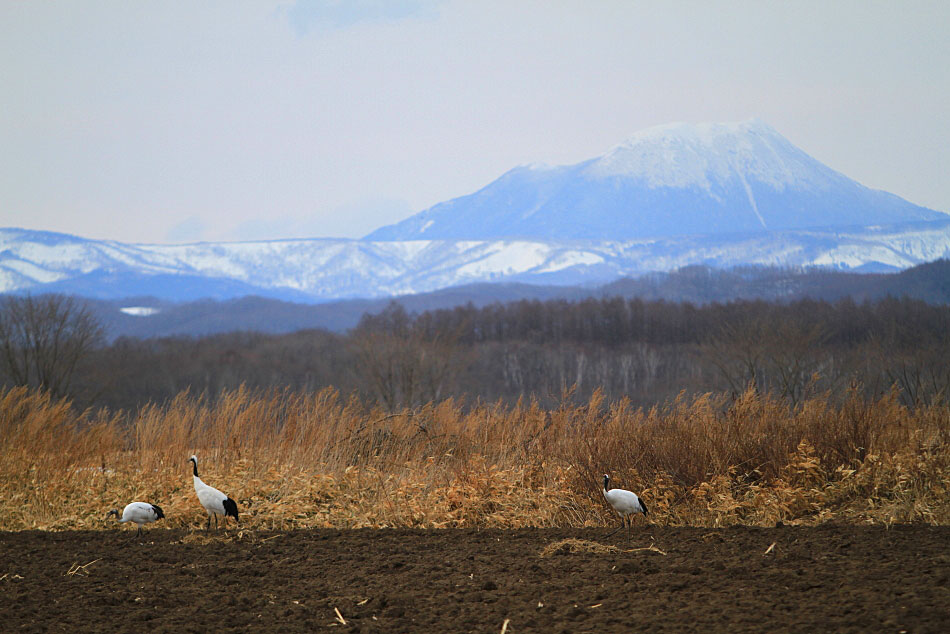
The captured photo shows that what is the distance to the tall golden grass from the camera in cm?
709

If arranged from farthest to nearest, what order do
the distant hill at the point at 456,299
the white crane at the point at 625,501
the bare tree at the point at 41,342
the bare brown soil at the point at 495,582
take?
1. the distant hill at the point at 456,299
2. the bare tree at the point at 41,342
3. the white crane at the point at 625,501
4. the bare brown soil at the point at 495,582

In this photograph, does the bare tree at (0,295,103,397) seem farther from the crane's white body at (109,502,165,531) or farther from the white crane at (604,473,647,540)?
the white crane at (604,473,647,540)

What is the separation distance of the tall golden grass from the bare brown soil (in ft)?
2.91

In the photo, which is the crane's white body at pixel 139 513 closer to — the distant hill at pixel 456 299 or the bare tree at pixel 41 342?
the bare tree at pixel 41 342

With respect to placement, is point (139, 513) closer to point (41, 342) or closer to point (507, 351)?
point (41, 342)

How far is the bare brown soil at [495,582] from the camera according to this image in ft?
12.8

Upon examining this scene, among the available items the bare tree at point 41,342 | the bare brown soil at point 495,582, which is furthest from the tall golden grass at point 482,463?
the bare tree at point 41,342

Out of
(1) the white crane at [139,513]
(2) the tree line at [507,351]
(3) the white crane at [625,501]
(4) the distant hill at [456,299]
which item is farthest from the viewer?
(4) the distant hill at [456,299]

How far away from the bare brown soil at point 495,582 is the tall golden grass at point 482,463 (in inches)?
34.9

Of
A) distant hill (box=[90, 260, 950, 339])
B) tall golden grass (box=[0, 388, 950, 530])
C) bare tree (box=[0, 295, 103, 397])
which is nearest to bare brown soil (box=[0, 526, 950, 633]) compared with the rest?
tall golden grass (box=[0, 388, 950, 530])

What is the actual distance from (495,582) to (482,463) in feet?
11.8

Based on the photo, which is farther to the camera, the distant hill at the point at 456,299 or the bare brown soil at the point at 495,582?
the distant hill at the point at 456,299

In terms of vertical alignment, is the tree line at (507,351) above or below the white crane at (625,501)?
below

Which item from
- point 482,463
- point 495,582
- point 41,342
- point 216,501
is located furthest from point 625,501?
point 41,342
